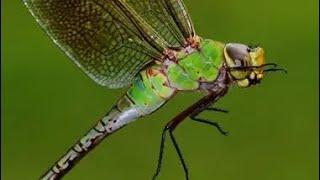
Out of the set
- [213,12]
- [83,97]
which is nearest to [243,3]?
[213,12]

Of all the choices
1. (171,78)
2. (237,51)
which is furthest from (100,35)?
(237,51)

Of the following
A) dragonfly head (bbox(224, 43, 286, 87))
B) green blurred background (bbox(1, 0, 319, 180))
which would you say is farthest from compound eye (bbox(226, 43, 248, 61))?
green blurred background (bbox(1, 0, 319, 180))

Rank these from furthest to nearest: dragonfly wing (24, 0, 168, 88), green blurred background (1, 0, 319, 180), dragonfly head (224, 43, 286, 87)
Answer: green blurred background (1, 0, 319, 180), dragonfly wing (24, 0, 168, 88), dragonfly head (224, 43, 286, 87)

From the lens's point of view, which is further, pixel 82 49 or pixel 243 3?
pixel 243 3

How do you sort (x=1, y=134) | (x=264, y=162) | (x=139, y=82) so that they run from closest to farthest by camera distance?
(x=139, y=82)
(x=264, y=162)
(x=1, y=134)

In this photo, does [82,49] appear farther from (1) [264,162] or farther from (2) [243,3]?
(2) [243,3]

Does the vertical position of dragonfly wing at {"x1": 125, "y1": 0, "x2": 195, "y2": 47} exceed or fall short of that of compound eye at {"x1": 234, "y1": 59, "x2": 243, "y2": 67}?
it exceeds it

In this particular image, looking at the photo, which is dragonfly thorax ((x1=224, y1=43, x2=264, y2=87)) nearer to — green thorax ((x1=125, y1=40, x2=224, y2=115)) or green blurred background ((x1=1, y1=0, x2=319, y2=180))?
green thorax ((x1=125, y1=40, x2=224, y2=115))
